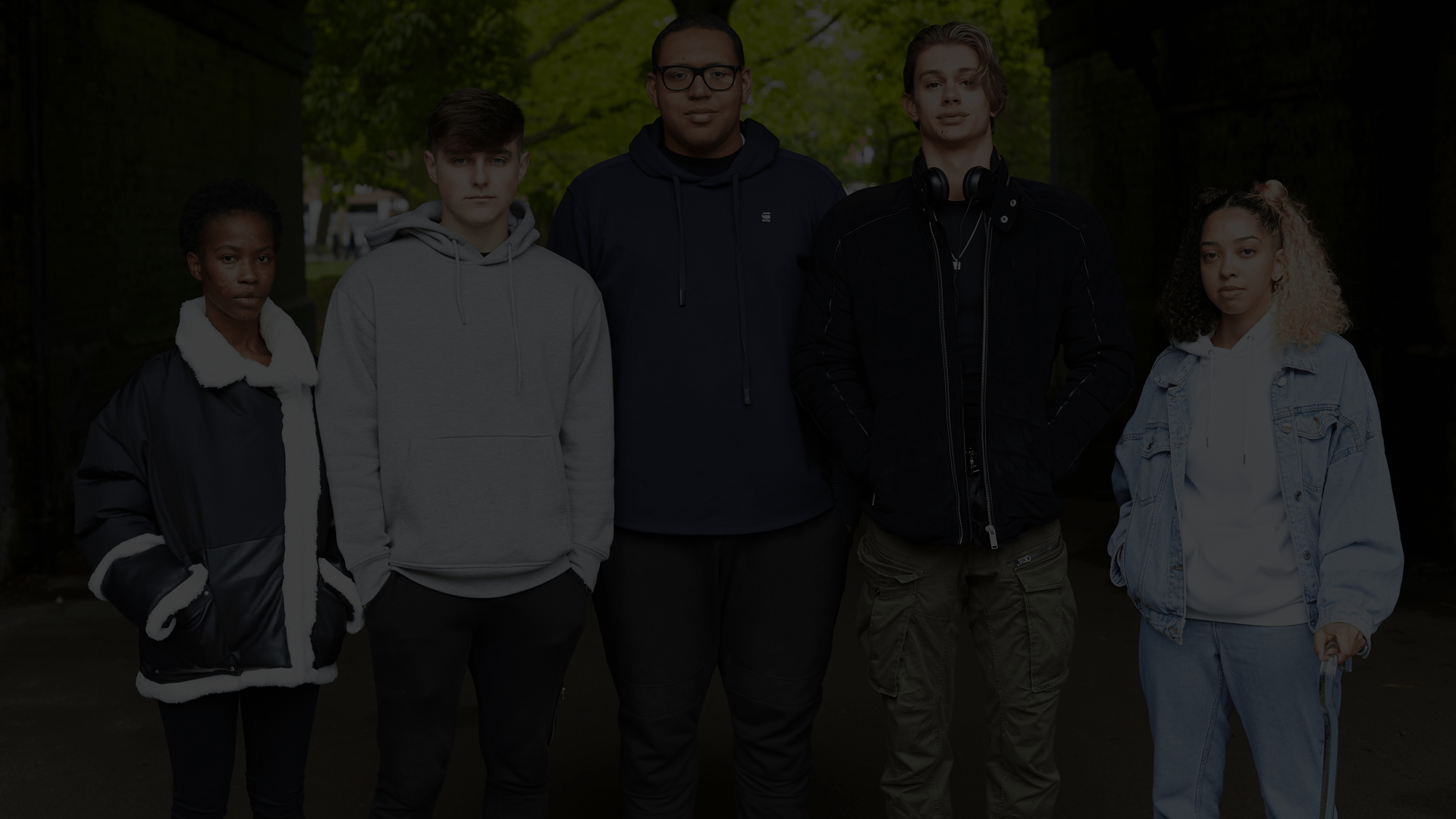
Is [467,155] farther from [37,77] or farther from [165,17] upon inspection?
[165,17]

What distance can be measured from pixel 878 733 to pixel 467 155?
2815 mm

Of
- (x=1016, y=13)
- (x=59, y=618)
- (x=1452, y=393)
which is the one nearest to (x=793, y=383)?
(x=59, y=618)

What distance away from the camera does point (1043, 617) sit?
312 centimetres

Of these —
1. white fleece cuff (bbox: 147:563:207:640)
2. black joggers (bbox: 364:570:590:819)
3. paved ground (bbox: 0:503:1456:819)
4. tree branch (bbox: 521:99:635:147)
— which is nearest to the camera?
white fleece cuff (bbox: 147:563:207:640)

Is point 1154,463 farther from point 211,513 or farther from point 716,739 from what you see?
point 716,739

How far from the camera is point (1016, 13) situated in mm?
21812

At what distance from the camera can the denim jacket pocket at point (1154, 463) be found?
295 centimetres

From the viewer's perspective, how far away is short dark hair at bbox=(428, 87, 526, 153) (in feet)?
9.37

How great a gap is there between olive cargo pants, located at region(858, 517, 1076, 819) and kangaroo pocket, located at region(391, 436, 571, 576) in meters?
0.87

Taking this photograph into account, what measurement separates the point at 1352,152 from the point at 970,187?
19.8 ft

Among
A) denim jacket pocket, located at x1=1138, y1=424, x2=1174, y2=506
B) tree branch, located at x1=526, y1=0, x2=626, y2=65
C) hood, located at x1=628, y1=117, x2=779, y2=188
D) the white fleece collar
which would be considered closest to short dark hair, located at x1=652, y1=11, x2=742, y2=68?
hood, located at x1=628, y1=117, x2=779, y2=188

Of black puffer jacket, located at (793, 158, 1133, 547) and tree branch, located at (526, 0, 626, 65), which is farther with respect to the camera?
tree branch, located at (526, 0, 626, 65)

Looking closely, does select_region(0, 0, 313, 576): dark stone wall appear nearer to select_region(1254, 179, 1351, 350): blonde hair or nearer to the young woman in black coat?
the young woman in black coat

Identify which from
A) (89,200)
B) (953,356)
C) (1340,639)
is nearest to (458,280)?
(953,356)
